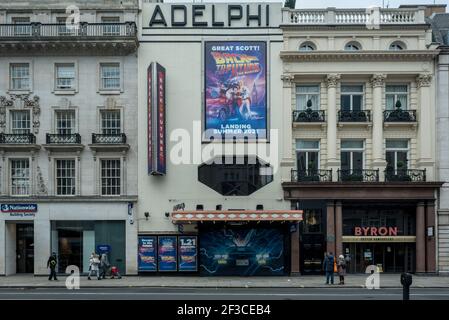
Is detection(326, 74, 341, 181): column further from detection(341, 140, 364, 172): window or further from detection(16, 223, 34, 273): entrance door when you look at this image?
detection(16, 223, 34, 273): entrance door

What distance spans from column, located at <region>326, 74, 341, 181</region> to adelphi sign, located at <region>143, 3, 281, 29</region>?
4.76 m

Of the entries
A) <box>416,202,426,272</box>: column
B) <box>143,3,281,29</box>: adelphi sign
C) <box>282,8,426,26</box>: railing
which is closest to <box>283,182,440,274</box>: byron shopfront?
<box>416,202,426,272</box>: column

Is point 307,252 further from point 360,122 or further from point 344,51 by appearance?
→ point 344,51

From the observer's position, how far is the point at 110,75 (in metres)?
32.3

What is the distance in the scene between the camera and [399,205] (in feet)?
104

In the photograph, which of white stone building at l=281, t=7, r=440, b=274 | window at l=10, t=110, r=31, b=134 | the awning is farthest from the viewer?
window at l=10, t=110, r=31, b=134

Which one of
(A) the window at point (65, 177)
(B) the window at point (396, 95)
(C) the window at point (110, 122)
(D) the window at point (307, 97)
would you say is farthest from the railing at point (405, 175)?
(A) the window at point (65, 177)

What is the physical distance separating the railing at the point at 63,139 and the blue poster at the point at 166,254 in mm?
7526

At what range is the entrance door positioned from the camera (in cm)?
3278

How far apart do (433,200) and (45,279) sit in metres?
22.2

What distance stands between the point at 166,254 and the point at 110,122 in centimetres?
840

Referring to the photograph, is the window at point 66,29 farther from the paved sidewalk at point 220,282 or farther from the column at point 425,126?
the column at point 425,126

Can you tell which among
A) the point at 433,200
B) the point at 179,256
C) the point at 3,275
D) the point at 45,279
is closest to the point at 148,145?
the point at 179,256

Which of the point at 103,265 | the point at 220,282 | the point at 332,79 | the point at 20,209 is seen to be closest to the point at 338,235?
the point at 220,282
